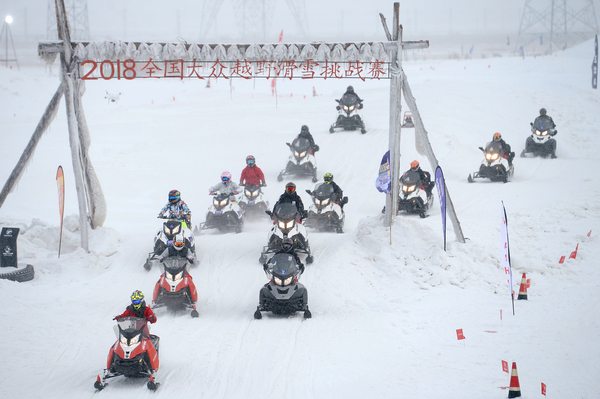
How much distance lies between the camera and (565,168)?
21.7 m

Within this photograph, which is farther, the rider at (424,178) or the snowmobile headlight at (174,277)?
the rider at (424,178)

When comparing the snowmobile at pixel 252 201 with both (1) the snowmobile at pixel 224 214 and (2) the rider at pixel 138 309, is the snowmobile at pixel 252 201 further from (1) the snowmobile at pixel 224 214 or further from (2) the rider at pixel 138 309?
(2) the rider at pixel 138 309

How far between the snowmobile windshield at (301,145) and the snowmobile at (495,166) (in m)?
5.76

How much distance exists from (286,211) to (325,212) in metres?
2.71

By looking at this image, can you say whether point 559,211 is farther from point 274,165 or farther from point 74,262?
point 74,262

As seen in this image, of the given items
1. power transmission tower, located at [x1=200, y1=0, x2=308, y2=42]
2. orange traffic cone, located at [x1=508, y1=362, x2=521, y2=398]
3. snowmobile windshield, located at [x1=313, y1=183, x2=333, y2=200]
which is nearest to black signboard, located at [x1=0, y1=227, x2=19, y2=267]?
snowmobile windshield, located at [x1=313, y1=183, x2=333, y2=200]

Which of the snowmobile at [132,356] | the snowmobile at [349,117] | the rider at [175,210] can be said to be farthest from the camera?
the snowmobile at [349,117]

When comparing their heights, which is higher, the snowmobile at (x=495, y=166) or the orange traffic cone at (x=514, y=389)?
the snowmobile at (x=495, y=166)

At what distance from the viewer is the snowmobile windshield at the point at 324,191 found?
Answer: 15.5m

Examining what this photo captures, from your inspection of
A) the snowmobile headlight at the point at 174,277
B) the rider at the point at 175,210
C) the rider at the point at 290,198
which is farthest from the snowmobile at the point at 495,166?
the snowmobile headlight at the point at 174,277

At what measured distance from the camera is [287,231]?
42.7 ft

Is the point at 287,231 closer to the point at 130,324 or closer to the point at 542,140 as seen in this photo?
the point at 130,324

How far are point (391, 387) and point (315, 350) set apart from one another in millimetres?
1658

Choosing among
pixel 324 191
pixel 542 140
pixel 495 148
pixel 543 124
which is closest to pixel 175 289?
pixel 324 191
